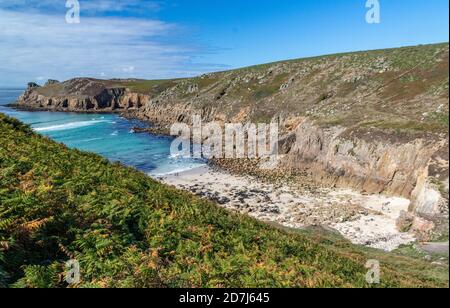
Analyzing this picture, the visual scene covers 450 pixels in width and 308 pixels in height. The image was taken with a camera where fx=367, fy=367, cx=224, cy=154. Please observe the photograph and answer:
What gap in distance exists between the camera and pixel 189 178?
53.7 meters

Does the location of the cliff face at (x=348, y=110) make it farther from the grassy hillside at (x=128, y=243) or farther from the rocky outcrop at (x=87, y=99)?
the grassy hillside at (x=128, y=243)

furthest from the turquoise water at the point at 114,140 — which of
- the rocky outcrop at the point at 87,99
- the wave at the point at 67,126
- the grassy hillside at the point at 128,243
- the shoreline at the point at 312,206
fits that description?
the grassy hillside at the point at 128,243

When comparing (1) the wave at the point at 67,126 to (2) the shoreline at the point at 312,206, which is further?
(1) the wave at the point at 67,126

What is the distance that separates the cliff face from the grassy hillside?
470 cm

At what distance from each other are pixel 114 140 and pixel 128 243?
253 ft

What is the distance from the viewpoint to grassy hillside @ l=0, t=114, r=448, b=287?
8586 millimetres

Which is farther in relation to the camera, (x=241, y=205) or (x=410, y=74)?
(x=410, y=74)

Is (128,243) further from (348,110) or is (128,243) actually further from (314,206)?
(348,110)

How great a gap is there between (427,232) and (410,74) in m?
57.7

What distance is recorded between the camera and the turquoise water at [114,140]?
63.6m

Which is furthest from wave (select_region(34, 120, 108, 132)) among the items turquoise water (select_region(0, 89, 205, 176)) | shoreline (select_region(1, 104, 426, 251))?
shoreline (select_region(1, 104, 426, 251))

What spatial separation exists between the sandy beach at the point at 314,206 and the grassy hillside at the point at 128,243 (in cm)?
1610

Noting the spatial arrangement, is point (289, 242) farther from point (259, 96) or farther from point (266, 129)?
point (259, 96)
